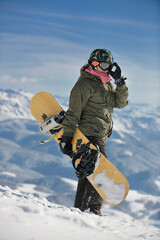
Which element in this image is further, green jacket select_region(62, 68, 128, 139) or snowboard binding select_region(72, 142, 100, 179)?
green jacket select_region(62, 68, 128, 139)

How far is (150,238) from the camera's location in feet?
12.1

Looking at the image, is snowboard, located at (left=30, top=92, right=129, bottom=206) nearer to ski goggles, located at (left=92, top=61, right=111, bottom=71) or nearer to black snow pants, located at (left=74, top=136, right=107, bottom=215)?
black snow pants, located at (left=74, top=136, right=107, bottom=215)

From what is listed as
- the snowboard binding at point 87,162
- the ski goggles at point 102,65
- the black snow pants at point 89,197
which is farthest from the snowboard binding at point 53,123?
the ski goggles at point 102,65

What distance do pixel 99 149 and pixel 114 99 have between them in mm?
1265

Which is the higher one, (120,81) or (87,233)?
(120,81)

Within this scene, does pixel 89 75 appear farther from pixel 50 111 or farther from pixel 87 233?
→ pixel 87 233

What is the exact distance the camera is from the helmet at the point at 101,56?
5289 millimetres

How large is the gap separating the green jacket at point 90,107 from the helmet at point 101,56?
32 cm

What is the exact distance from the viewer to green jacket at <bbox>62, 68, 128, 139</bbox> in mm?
4984

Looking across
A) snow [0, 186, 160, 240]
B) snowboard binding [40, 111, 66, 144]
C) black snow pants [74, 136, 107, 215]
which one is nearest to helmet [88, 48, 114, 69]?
snowboard binding [40, 111, 66, 144]

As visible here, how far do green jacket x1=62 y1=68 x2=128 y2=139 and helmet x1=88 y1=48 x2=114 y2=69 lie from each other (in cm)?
32

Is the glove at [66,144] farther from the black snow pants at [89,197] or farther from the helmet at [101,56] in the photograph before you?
the helmet at [101,56]

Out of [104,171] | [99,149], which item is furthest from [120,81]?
[104,171]

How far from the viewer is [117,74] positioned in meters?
→ 5.26
